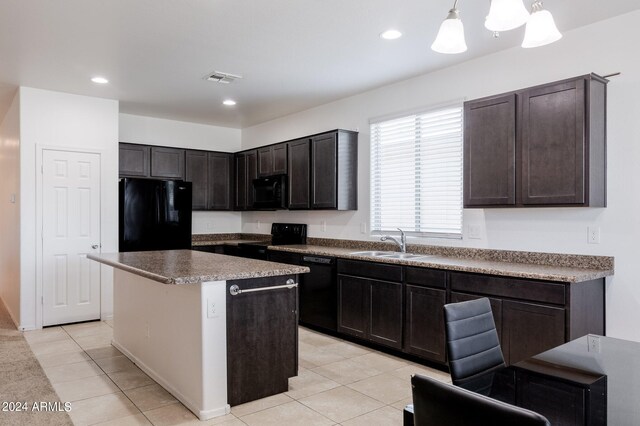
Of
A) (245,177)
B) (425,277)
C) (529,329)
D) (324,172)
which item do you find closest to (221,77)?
(324,172)

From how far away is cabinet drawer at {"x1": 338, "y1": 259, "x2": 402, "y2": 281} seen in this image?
3.75 meters

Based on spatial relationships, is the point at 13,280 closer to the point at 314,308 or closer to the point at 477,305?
the point at 314,308

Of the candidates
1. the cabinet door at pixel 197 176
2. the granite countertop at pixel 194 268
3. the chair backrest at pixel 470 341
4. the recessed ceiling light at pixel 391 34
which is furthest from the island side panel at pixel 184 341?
the cabinet door at pixel 197 176

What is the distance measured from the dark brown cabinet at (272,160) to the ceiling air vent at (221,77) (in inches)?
53.6

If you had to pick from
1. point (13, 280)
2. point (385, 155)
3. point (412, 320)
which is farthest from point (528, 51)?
point (13, 280)

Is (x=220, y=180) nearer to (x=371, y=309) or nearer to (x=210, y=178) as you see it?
(x=210, y=178)

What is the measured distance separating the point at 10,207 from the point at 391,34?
16.2 ft

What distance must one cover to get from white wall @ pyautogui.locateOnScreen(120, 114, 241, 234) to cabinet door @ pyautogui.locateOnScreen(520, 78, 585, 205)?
4.77 m

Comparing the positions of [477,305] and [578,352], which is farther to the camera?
[477,305]

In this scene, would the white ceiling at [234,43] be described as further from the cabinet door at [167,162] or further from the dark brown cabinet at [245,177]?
the dark brown cabinet at [245,177]

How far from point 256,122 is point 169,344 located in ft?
13.8

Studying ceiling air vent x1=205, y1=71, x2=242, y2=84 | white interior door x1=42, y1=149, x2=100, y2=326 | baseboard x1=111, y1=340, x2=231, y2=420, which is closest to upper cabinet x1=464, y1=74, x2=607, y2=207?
ceiling air vent x1=205, y1=71, x2=242, y2=84

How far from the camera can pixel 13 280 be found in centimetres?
519

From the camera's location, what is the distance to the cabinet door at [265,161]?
5939mm
